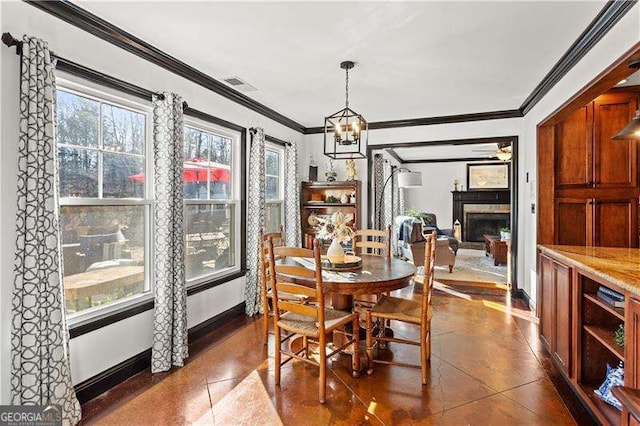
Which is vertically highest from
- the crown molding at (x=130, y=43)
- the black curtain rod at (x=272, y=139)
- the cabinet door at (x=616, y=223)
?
the crown molding at (x=130, y=43)

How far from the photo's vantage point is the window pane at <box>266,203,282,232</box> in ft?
16.3

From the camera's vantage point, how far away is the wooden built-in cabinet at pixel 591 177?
349cm

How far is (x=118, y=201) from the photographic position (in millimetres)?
2711

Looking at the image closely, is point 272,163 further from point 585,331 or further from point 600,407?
point 600,407

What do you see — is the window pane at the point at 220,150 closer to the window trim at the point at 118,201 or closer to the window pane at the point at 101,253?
the window trim at the point at 118,201

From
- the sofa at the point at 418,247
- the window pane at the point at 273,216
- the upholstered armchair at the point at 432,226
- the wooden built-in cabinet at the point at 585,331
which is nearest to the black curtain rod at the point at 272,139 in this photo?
the window pane at the point at 273,216

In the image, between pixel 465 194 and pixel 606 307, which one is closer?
pixel 606 307

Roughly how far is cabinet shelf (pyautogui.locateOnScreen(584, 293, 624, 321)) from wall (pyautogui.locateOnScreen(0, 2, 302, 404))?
3.15 metres

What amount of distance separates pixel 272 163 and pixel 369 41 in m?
2.67

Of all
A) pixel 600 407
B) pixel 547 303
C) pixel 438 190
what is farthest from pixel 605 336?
pixel 438 190

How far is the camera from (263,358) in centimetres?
301

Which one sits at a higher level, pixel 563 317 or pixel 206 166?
pixel 206 166

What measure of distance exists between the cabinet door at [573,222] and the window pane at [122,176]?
4128 millimetres

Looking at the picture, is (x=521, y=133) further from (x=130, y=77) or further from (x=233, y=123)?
(x=130, y=77)
